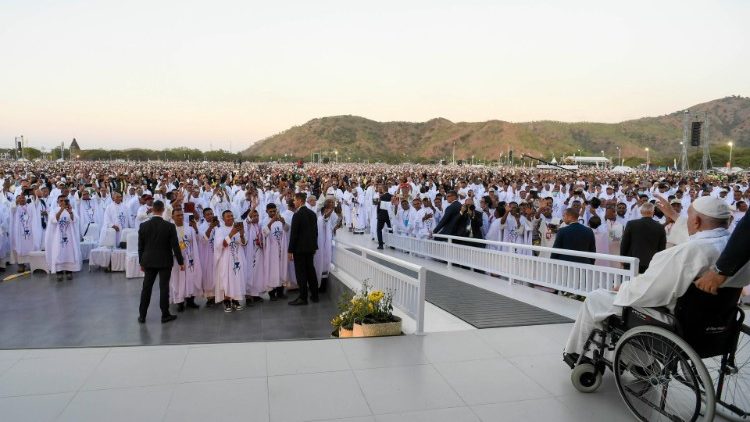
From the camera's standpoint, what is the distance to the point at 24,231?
41.9 feet

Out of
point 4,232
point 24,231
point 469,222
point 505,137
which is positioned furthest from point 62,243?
point 505,137

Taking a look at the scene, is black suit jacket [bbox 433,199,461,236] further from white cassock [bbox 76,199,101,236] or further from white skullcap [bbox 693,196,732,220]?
white cassock [bbox 76,199,101,236]

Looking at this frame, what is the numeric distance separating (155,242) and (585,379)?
6507 millimetres

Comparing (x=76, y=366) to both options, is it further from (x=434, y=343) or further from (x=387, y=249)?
(x=387, y=249)

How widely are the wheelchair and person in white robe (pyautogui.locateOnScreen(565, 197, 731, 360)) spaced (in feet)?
0.37

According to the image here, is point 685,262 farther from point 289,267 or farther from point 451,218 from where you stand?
point 451,218

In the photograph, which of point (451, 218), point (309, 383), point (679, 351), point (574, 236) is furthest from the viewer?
Answer: point (451, 218)

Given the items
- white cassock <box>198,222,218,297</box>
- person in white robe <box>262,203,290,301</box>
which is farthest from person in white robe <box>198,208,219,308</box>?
person in white robe <box>262,203,290,301</box>

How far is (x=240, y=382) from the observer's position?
16.6 feet

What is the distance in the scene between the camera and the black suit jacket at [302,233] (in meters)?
9.43

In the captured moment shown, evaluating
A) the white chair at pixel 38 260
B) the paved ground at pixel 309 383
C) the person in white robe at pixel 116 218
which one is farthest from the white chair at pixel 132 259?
the paved ground at pixel 309 383

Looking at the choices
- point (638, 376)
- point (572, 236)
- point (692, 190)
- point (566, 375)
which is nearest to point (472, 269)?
point (572, 236)

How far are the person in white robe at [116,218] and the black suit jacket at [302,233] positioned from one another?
629cm

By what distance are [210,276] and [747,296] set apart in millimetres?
9627
